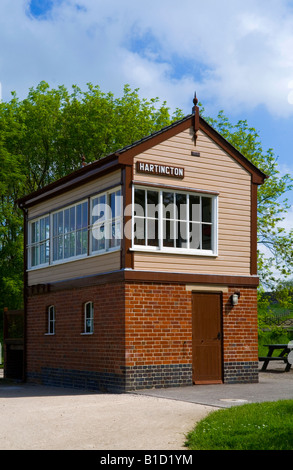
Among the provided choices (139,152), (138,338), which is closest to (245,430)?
(138,338)

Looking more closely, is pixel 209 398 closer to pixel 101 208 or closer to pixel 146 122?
pixel 101 208

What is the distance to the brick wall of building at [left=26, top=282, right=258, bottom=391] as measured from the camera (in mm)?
17094

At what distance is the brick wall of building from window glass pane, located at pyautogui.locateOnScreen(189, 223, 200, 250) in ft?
4.18

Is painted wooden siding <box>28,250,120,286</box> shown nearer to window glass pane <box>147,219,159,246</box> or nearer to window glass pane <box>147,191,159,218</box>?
window glass pane <box>147,219,159,246</box>

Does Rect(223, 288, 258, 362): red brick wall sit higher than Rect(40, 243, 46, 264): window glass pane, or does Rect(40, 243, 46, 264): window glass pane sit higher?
Rect(40, 243, 46, 264): window glass pane

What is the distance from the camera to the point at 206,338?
18.5 metres

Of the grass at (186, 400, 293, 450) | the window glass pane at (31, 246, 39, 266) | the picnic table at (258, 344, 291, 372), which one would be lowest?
the picnic table at (258, 344, 291, 372)

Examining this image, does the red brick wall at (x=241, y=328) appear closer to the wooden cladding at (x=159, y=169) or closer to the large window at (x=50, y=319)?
the wooden cladding at (x=159, y=169)

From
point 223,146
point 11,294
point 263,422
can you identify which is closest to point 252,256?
point 223,146

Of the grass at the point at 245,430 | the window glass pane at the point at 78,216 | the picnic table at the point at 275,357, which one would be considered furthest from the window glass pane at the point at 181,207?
the picnic table at the point at 275,357

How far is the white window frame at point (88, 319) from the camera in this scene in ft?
61.8

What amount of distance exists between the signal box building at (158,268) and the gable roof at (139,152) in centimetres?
3

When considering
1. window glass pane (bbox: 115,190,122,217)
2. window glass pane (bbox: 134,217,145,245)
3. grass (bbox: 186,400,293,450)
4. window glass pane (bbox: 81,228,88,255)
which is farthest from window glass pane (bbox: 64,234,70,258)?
grass (bbox: 186,400,293,450)

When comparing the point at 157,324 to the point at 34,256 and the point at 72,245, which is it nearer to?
the point at 72,245
